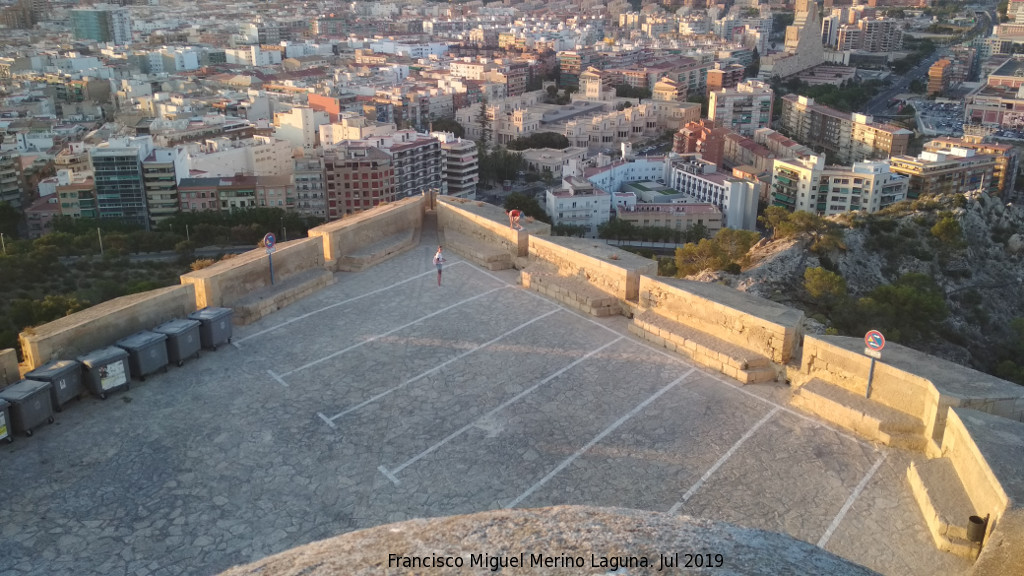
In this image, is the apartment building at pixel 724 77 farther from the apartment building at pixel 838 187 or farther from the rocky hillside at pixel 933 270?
the rocky hillside at pixel 933 270

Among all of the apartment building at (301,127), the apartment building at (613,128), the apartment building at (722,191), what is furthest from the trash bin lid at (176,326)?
the apartment building at (613,128)

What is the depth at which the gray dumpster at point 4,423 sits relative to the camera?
310cm

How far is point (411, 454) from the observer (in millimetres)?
3172

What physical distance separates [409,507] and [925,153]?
2475 cm

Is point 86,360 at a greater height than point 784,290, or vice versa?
point 86,360

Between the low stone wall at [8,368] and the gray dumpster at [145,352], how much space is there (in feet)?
1.32

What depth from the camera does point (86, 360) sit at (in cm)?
346

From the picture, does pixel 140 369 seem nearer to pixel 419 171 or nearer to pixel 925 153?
pixel 419 171

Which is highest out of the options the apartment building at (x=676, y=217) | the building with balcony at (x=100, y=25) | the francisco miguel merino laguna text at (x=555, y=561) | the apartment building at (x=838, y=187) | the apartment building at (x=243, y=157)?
the francisco miguel merino laguna text at (x=555, y=561)

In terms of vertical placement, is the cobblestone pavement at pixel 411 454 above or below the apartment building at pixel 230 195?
above

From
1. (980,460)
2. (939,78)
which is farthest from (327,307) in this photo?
(939,78)

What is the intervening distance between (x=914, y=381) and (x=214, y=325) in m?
2.88

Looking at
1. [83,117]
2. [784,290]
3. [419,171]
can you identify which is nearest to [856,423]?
[784,290]

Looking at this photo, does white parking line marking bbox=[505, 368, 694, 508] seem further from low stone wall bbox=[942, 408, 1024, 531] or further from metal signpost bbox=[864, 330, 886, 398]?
low stone wall bbox=[942, 408, 1024, 531]
